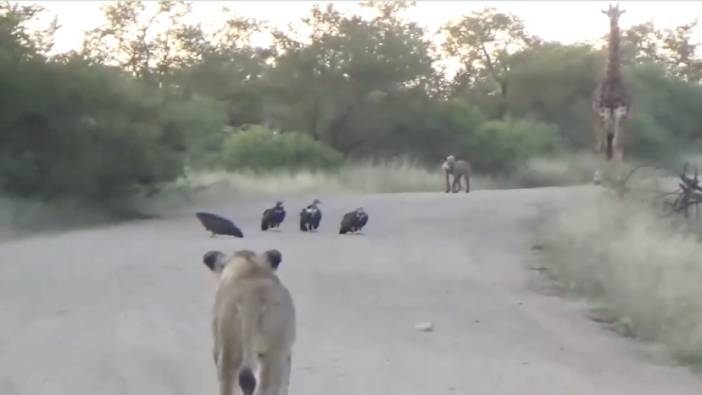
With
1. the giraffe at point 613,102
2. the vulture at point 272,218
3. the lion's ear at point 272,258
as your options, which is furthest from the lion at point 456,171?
the lion's ear at point 272,258

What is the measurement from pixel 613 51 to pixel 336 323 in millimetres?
31527

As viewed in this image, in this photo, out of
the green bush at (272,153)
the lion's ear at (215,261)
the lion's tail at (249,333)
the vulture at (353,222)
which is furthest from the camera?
the green bush at (272,153)

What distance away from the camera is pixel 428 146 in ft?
182

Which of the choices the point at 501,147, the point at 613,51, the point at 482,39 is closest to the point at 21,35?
the point at 613,51

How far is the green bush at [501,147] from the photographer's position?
182 ft

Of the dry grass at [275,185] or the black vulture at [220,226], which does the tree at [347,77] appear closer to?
the dry grass at [275,185]

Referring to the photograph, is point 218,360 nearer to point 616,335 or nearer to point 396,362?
point 396,362

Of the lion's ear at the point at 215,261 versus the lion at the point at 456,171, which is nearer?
the lion's ear at the point at 215,261

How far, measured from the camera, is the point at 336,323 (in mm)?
13367

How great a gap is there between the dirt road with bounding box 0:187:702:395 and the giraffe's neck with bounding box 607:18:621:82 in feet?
70.8

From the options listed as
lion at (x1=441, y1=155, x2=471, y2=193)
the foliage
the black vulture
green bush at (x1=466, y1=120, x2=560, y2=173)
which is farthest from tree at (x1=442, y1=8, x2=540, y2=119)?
the black vulture

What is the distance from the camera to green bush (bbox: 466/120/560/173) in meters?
55.3

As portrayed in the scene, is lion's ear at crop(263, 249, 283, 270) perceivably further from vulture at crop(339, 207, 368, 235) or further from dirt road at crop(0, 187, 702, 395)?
vulture at crop(339, 207, 368, 235)

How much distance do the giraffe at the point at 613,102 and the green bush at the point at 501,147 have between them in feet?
34.3
